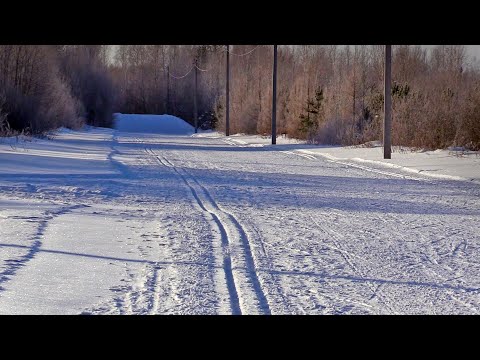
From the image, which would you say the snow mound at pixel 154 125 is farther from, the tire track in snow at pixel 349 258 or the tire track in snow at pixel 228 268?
the tire track in snow at pixel 349 258

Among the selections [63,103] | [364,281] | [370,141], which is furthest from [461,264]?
[63,103]

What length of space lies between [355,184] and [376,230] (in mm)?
7553

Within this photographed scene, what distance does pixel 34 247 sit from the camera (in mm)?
8844

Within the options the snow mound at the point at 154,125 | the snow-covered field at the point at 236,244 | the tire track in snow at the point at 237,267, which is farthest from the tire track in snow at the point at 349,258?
the snow mound at the point at 154,125

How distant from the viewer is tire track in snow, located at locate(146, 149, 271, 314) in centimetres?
589

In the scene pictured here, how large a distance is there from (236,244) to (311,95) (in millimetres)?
40265

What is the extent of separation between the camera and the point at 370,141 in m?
36.4

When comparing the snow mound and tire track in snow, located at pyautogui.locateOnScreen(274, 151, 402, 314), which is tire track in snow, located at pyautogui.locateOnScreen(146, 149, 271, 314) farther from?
the snow mound

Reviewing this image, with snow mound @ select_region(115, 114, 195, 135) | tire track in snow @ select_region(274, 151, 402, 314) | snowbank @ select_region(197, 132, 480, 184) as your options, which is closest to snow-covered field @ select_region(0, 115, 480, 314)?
Answer: tire track in snow @ select_region(274, 151, 402, 314)

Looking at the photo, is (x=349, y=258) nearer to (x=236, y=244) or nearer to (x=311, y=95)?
(x=236, y=244)

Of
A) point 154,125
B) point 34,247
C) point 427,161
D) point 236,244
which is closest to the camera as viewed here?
point 34,247

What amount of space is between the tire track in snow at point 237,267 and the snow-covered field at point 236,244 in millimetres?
22

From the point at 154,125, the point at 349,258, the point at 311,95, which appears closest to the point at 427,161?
the point at 349,258
